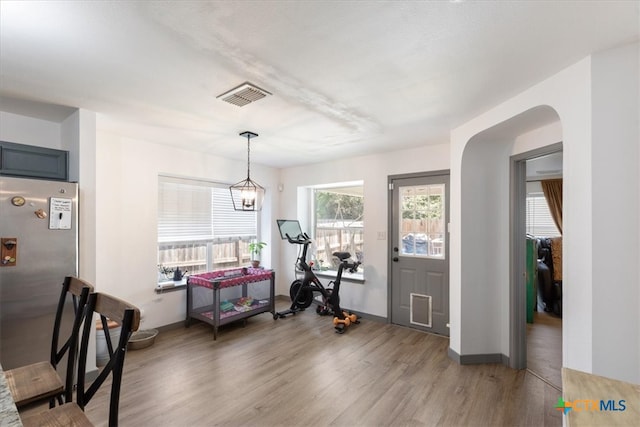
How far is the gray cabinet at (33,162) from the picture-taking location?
7.76 feet

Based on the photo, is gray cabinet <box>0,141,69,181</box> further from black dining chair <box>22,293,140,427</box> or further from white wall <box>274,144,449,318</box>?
white wall <box>274,144,449,318</box>

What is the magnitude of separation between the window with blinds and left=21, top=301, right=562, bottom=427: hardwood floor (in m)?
3.17

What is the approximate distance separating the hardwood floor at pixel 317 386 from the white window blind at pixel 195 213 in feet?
4.43

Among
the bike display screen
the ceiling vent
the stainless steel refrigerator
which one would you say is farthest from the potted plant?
the ceiling vent

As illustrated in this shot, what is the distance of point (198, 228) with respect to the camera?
429 cm

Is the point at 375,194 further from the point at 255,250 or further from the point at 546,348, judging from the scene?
the point at 546,348

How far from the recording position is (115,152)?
133 inches

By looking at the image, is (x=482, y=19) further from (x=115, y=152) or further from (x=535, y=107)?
(x=115, y=152)

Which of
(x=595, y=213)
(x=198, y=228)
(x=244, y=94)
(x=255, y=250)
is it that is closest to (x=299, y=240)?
(x=255, y=250)

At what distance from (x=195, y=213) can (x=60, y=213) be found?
1878 millimetres

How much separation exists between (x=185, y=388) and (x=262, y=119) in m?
2.46

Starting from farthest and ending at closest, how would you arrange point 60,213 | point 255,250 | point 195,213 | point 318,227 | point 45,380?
point 318,227 < point 255,250 < point 195,213 < point 60,213 < point 45,380

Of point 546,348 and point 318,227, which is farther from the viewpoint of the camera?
point 318,227

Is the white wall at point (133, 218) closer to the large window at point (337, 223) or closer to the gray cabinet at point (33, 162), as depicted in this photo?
the gray cabinet at point (33, 162)
